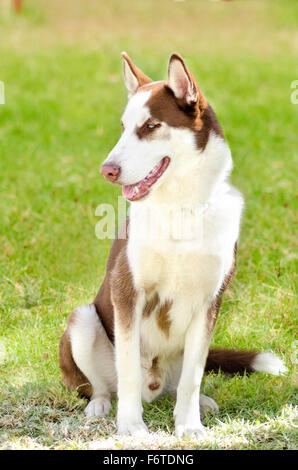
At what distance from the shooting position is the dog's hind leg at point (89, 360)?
11.6ft

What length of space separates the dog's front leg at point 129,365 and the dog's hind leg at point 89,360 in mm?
264

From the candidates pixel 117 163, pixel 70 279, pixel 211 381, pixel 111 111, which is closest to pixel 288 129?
pixel 111 111

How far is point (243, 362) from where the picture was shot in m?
3.79

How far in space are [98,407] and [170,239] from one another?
94cm

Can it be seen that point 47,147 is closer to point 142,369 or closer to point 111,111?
point 111,111

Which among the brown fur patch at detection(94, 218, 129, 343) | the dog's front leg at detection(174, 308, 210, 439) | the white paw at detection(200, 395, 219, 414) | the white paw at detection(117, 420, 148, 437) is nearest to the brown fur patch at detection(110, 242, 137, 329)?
the brown fur patch at detection(94, 218, 129, 343)

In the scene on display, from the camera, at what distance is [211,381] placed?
149 inches

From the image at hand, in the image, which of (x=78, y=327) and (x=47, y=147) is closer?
(x=78, y=327)

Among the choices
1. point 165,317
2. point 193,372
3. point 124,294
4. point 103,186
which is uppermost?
point 103,186

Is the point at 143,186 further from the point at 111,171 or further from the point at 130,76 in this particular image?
the point at 130,76

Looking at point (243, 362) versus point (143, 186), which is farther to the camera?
point (243, 362)

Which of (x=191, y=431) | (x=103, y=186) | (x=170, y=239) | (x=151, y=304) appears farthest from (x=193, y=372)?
(x=103, y=186)

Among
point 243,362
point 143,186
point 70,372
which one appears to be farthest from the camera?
point 243,362
